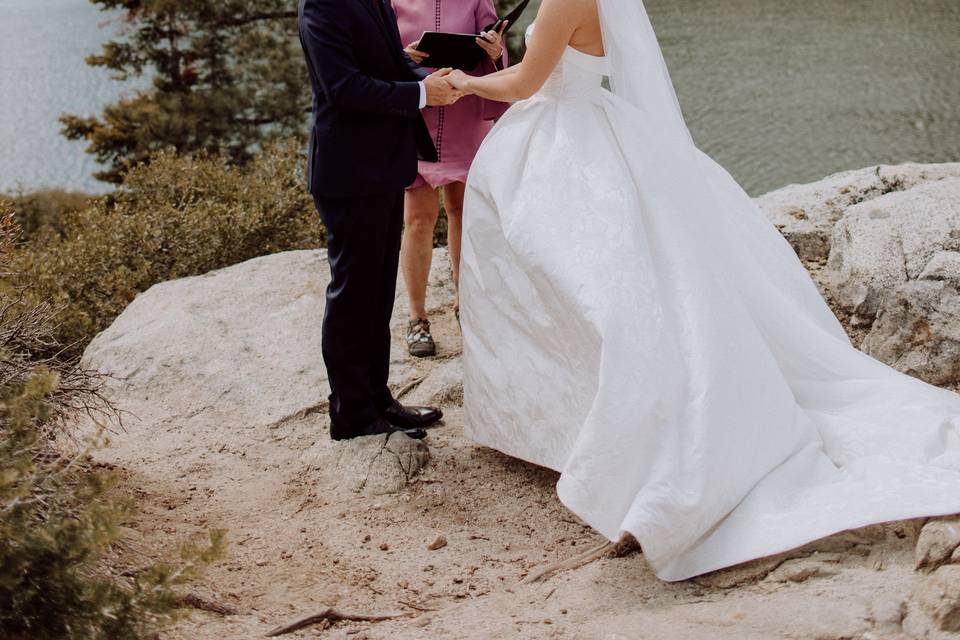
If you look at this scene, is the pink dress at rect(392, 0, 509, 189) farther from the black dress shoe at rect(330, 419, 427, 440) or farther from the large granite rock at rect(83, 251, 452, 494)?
the black dress shoe at rect(330, 419, 427, 440)

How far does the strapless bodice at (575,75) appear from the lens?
130 inches

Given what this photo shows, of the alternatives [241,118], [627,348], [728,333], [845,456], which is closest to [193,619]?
[627,348]

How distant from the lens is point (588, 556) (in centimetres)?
292

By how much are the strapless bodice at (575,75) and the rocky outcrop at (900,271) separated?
70.6 inches

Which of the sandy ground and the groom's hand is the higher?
the groom's hand

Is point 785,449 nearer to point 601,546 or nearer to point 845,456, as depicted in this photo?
point 845,456

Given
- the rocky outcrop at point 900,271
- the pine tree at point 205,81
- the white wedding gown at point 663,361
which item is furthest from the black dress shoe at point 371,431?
the pine tree at point 205,81

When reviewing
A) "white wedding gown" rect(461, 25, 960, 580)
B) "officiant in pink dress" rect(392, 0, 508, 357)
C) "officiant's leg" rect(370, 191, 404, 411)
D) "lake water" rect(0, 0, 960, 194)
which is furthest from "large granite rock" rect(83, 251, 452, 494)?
"lake water" rect(0, 0, 960, 194)

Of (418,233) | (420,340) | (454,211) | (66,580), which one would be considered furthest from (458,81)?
(66,580)

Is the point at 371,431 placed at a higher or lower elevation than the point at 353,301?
lower

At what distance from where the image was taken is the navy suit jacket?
306cm

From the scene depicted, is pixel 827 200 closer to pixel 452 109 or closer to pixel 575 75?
pixel 452 109

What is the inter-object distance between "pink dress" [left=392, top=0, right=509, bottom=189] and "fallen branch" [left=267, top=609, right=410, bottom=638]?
2187 mm

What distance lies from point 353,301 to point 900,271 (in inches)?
97.8
